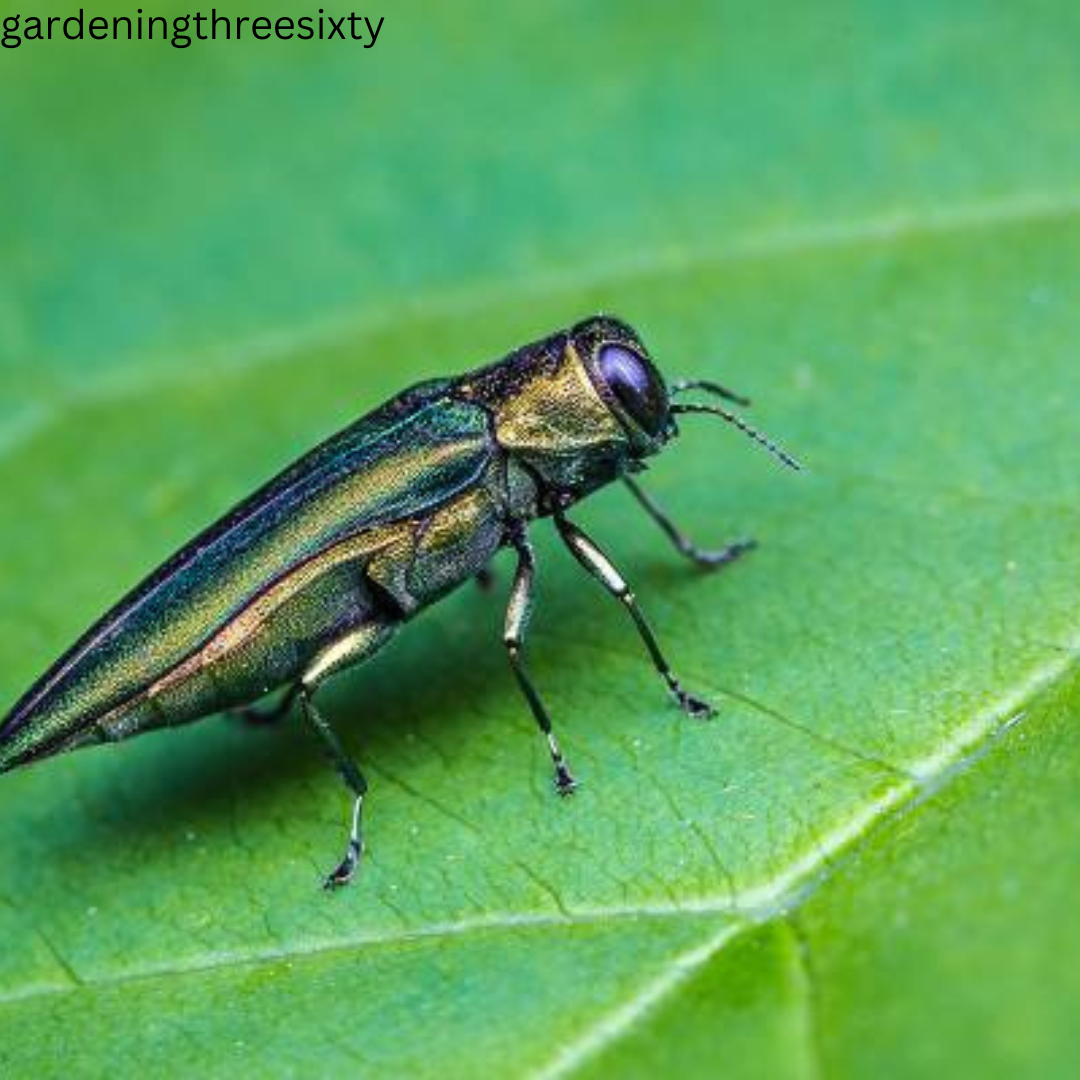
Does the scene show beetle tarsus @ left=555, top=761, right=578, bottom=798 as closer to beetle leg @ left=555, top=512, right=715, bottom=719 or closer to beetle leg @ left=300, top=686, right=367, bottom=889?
beetle leg @ left=555, top=512, right=715, bottom=719

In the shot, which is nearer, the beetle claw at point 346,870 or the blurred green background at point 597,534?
the blurred green background at point 597,534

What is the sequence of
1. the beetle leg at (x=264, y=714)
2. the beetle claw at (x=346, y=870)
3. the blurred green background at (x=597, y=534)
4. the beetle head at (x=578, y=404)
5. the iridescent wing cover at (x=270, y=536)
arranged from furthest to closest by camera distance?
the beetle leg at (x=264, y=714), the beetle head at (x=578, y=404), the iridescent wing cover at (x=270, y=536), the beetle claw at (x=346, y=870), the blurred green background at (x=597, y=534)

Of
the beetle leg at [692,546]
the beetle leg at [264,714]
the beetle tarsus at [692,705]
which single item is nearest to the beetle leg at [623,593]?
the beetle tarsus at [692,705]

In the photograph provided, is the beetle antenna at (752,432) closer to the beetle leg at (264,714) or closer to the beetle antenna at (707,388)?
the beetle antenna at (707,388)

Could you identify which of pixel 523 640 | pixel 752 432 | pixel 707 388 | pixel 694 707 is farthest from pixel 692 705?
pixel 707 388

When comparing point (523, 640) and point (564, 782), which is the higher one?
point (523, 640)

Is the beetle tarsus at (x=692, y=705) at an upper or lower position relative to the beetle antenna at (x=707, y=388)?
lower

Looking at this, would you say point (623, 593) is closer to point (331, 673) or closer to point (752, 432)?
point (752, 432)

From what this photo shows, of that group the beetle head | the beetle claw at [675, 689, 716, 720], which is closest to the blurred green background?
the beetle claw at [675, 689, 716, 720]
